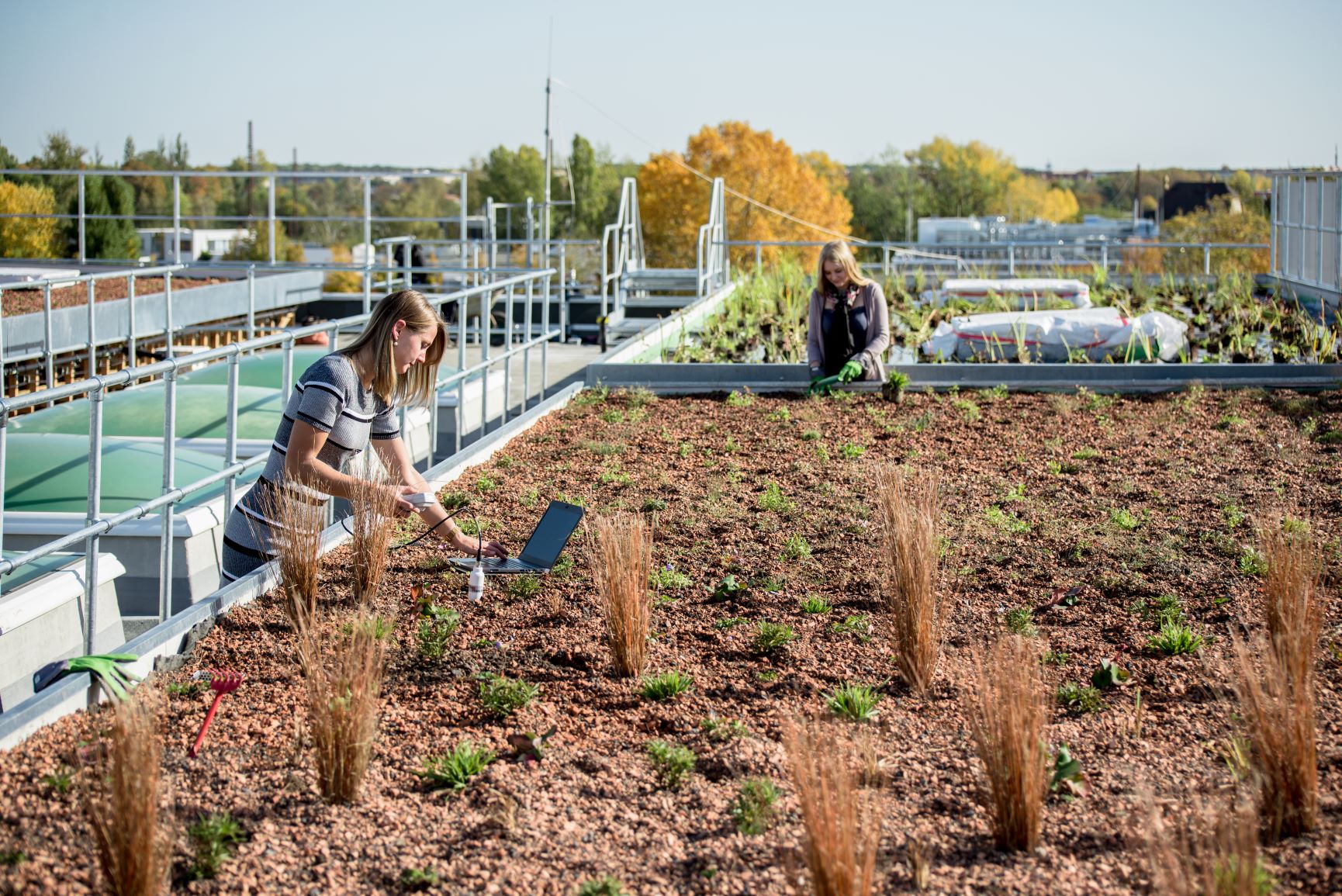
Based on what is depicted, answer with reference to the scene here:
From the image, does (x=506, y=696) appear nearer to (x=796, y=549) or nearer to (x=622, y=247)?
(x=796, y=549)

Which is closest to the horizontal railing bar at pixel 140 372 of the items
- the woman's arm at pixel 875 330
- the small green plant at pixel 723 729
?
the small green plant at pixel 723 729

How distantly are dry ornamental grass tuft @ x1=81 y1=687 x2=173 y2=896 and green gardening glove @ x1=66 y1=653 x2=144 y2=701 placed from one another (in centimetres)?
87

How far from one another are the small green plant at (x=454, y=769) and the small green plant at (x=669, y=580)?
1.55 metres

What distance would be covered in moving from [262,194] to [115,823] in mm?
77251

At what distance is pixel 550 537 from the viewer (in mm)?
4855

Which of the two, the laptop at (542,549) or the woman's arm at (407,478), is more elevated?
the woman's arm at (407,478)

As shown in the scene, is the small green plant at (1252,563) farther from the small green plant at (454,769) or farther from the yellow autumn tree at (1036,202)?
the yellow autumn tree at (1036,202)

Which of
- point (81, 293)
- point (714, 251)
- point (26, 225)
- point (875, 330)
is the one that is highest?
point (26, 225)

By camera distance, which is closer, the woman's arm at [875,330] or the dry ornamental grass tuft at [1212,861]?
the dry ornamental grass tuft at [1212,861]

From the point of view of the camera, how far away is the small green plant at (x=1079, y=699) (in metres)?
3.70

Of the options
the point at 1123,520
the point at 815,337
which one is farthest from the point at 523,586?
the point at 815,337

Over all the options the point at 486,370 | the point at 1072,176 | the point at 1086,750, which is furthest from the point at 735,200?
the point at 1072,176

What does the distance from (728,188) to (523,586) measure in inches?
2790

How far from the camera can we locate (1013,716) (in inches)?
115
